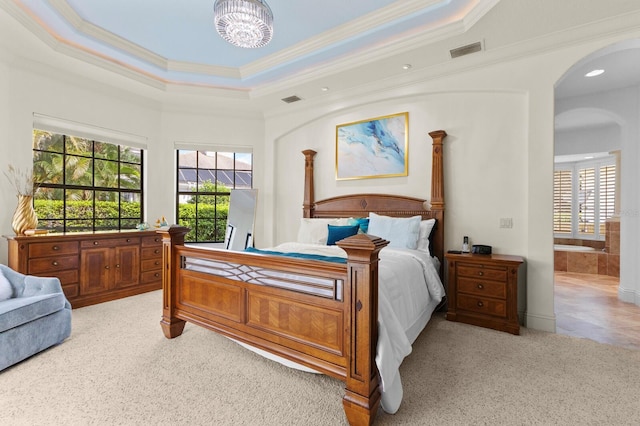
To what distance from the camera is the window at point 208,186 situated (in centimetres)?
515

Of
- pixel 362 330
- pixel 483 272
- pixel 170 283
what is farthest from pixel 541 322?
pixel 170 283

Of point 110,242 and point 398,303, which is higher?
point 110,242

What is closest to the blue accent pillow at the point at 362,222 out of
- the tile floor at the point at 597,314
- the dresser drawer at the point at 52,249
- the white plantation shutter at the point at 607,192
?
the tile floor at the point at 597,314

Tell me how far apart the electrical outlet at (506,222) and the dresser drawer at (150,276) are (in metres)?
4.68

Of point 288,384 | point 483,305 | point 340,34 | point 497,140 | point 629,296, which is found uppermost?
point 340,34

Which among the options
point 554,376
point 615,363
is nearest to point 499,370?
point 554,376

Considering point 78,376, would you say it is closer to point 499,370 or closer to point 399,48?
point 499,370

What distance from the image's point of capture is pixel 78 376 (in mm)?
2119

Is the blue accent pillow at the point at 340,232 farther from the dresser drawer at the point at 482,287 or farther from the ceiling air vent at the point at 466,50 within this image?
the ceiling air vent at the point at 466,50

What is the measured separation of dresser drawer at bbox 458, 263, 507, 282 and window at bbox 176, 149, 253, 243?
377 cm

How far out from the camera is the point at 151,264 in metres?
4.39

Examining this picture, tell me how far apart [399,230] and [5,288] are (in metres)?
3.75

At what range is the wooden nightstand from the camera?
9.30 ft

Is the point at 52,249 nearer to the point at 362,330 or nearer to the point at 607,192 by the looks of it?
the point at 362,330
